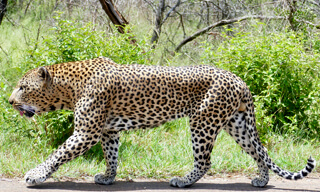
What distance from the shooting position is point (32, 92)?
4773 millimetres

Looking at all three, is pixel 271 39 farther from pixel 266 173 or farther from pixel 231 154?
pixel 266 173

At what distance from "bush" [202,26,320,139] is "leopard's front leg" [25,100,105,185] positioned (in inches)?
121

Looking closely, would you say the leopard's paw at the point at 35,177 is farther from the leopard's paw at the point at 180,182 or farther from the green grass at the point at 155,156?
the leopard's paw at the point at 180,182

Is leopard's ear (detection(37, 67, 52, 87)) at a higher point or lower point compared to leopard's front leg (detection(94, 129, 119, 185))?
higher

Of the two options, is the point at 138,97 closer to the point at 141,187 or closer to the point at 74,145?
the point at 74,145

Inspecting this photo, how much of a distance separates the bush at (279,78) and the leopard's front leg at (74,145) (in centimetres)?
308

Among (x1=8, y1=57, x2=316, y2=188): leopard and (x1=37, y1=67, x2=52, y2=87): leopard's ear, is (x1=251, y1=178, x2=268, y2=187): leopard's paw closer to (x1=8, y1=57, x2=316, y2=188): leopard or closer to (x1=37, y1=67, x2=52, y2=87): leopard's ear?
(x1=8, y1=57, x2=316, y2=188): leopard

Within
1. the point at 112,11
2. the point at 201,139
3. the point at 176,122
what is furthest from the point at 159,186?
the point at 112,11

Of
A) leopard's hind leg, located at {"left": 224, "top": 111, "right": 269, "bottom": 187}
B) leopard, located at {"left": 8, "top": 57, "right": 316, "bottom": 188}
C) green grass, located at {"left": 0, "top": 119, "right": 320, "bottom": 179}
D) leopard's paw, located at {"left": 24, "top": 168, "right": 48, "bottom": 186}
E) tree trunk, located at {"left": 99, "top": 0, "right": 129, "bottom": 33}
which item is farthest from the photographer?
tree trunk, located at {"left": 99, "top": 0, "right": 129, "bottom": 33}

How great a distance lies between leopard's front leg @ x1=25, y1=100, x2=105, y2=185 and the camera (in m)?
4.46

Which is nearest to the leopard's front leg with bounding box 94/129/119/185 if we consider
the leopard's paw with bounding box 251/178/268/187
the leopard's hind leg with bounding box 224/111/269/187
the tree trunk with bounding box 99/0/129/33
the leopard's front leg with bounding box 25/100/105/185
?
the leopard's front leg with bounding box 25/100/105/185

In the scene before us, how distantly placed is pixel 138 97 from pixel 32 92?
124 centimetres

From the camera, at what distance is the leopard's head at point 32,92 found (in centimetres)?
476

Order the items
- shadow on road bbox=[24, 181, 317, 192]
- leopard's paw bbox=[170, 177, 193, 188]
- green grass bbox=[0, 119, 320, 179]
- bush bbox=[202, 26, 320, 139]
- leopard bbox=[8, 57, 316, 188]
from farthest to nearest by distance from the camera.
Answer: bush bbox=[202, 26, 320, 139] → green grass bbox=[0, 119, 320, 179] → leopard's paw bbox=[170, 177, 193, 188] → shadow on road bbox=[24, 181, 317, 192] → leopard bbox=[8, 57, 316, 188]
